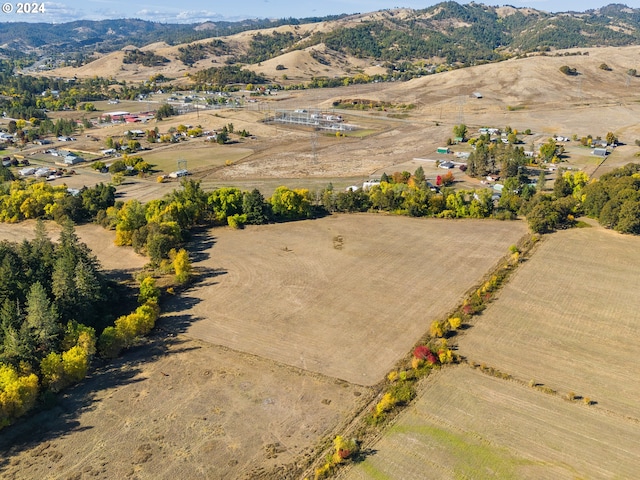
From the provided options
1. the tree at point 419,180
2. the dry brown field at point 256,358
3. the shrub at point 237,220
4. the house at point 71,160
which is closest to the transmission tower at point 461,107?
the tree at point 419,180

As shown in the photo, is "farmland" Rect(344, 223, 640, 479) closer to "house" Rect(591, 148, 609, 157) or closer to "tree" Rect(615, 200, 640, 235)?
"tree" Rect(615, 200, 640, 235)

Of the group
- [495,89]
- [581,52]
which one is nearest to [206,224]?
[495,89]

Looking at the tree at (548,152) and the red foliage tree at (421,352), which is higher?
the tree at (548,152)

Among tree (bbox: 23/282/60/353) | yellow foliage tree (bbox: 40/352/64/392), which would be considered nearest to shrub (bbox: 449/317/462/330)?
yellow foliage tree (bbox: 40/352/64/392)

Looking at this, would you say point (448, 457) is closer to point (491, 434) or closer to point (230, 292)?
point (491, 434)

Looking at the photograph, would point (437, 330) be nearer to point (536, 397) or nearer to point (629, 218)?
point (536, 397)

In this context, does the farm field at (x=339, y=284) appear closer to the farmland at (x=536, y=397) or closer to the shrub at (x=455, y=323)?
the shrub at (x=455, y=323)
